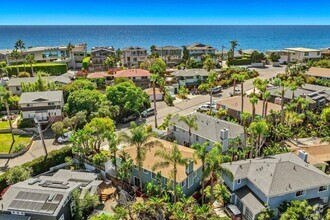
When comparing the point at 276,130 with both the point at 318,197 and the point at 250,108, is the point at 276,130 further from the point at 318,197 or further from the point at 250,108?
the point at 318,197

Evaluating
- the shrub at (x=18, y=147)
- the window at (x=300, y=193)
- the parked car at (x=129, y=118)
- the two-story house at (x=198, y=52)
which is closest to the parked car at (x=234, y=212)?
the window at (x=300, y=193)

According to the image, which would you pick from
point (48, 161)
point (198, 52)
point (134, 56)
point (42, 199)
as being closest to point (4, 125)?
point (48, 161)

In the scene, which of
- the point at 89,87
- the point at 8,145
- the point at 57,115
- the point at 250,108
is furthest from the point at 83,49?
the point at 250,108

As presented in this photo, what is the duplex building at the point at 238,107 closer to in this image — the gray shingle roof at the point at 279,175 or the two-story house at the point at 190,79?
the gray shingle roof at the point at 279,175

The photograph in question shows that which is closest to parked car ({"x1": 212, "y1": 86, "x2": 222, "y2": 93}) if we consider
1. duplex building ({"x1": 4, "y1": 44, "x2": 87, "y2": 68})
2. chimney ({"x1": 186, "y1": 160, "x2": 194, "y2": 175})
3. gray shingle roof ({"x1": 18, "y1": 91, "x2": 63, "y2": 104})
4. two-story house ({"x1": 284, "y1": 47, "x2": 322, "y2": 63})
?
gray shingle roof ({"x1": 18, "y1": 91, "x2": 63, "y2": 104})

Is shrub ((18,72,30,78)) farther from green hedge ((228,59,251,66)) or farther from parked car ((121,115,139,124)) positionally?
green hedge ((228,59,251,66))

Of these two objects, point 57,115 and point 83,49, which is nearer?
point 57,115
